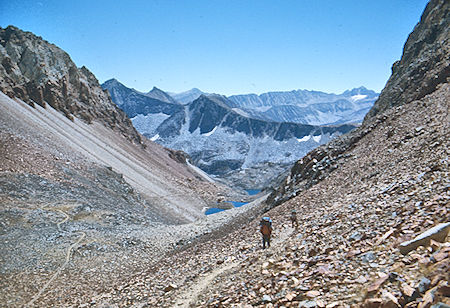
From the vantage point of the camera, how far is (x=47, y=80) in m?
75.2

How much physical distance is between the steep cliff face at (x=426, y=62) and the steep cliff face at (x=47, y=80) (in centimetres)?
6573

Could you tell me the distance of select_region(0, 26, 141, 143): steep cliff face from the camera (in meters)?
67.4

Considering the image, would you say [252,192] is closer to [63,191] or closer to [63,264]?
[63,191]

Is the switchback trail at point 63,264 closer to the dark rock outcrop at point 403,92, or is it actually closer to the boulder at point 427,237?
the dark rock outcrop at point 403,92

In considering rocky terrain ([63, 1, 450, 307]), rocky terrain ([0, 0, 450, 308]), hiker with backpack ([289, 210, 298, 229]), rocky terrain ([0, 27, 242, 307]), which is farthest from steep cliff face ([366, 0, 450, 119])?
rocky terrain ([0, 27, 242, 307])

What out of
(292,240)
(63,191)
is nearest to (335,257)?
(292,240)

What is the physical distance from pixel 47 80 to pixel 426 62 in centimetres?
7954

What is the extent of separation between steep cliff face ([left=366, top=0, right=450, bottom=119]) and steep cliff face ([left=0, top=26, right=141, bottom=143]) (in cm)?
6573

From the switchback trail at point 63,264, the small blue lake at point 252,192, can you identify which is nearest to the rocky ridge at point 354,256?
→ the switchback trail at point 63,264

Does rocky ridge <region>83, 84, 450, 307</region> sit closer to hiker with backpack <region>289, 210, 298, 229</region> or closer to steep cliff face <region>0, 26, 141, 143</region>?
hiker with backpack <region>289, 210, 298, 229</region>

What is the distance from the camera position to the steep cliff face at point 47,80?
67.4m

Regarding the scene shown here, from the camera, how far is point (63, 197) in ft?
104

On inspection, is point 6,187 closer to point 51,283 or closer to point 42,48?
point 51,283

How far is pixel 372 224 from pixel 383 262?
2681mm
